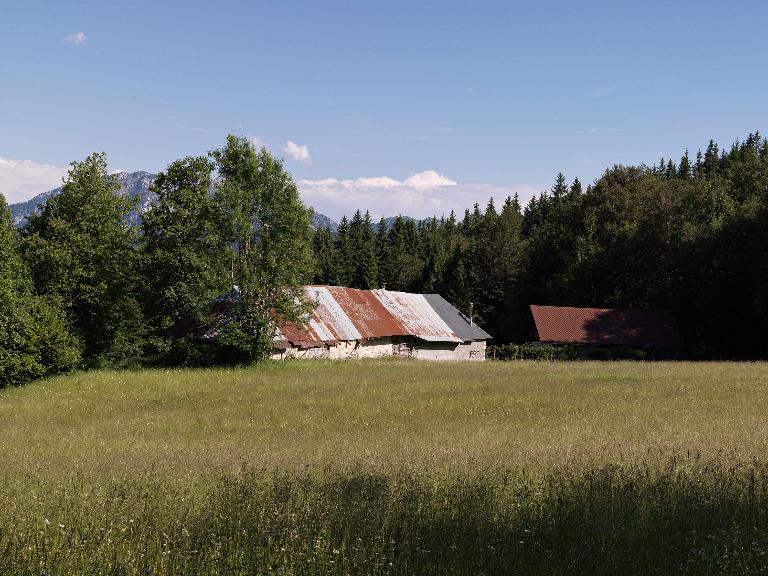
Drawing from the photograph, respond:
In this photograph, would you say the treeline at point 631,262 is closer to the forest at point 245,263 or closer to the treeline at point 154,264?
the forest at point 245,263

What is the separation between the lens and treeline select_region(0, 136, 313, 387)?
1282 inches

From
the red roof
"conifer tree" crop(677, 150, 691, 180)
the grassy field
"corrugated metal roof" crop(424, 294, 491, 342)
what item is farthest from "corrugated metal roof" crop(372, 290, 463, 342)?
"conifer tree" crop(677, 150, 691, 180)

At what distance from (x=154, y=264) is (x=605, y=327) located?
3602cm

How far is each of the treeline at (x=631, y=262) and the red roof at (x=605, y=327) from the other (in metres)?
2.31

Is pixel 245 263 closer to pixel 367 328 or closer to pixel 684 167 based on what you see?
pixel 367 328

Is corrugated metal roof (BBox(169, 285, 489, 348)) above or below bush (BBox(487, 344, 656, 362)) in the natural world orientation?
above

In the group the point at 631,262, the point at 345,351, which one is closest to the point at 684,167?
the point at 631,262

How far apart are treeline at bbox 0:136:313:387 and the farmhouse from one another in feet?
7.22

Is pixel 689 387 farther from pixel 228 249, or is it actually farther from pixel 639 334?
Answer: pixel 639 334

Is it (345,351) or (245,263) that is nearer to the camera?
(245,263)

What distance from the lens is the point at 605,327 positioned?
178 feet

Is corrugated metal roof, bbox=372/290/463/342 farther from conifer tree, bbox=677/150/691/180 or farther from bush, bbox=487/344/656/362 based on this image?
conifer tree, bbox=677/150/691/180

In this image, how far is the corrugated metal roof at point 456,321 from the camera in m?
54.9

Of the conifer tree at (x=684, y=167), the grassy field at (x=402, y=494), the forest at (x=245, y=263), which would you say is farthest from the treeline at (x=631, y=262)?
the conifer tree at (x=684, y=167)
